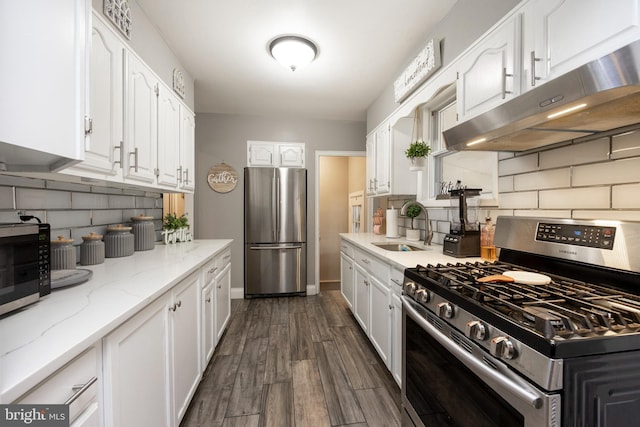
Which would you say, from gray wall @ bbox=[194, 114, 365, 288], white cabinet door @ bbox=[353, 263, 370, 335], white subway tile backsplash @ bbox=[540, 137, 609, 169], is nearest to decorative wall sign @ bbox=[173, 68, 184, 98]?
gray wall @ bbox=[194, 114, 365, 288]

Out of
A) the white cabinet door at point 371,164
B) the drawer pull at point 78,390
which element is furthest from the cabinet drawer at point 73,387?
the white cabinet door at point 371,164

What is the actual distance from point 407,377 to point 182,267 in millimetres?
1360

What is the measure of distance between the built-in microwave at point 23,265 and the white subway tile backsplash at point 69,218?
0.68 metres

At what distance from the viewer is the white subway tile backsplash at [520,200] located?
4.98ft

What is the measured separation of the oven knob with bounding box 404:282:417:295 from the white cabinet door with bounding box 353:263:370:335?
1.00 m

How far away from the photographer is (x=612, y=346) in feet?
2.27

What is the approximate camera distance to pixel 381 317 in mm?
2115

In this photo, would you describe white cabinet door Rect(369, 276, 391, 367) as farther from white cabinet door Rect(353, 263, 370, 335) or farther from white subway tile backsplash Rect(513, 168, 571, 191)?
white subway tile backsplash Rect(513, 168, 571, 191)

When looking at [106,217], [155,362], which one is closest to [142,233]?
[106,217]

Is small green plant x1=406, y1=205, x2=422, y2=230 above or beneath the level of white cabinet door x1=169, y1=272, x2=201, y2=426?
above

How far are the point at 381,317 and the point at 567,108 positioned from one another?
1665 mm

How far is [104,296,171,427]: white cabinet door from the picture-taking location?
893mm

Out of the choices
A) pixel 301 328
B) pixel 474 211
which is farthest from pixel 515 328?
pixel 301 328

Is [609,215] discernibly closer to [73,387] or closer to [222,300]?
[73,387]
